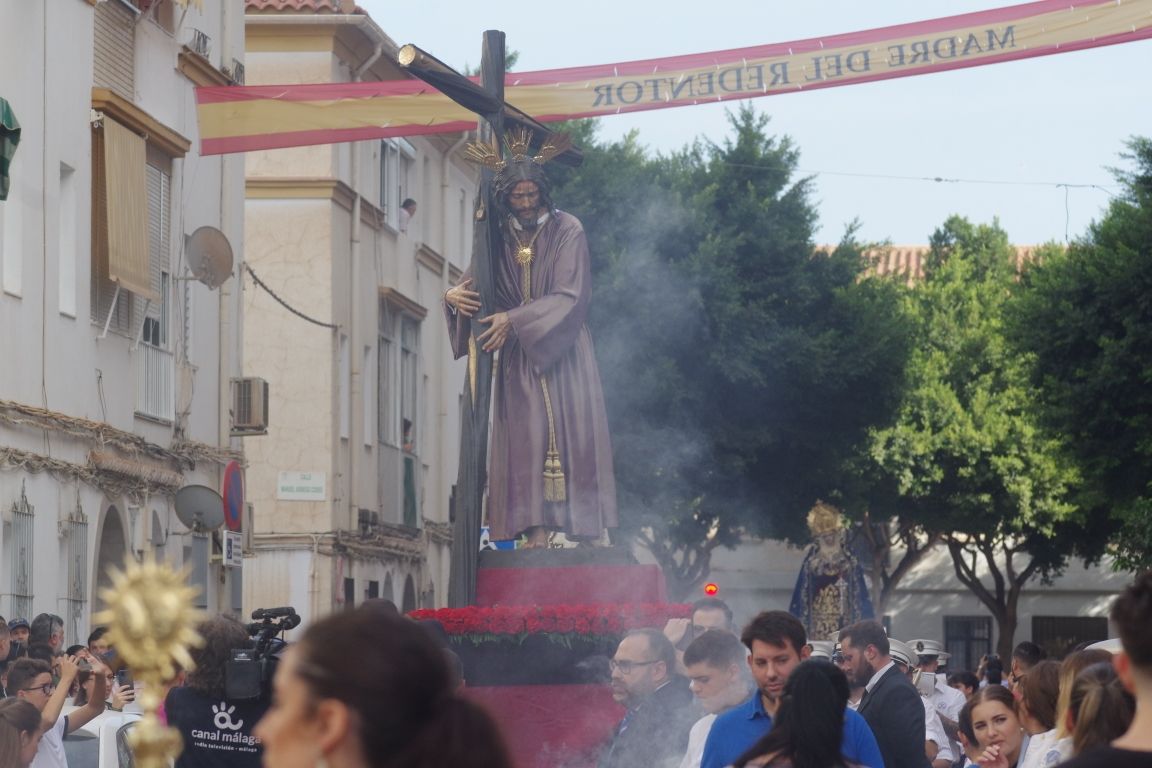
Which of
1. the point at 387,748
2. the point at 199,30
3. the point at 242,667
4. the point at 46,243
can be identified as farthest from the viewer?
the point at 199,30

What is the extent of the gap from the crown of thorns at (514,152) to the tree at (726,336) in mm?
24827

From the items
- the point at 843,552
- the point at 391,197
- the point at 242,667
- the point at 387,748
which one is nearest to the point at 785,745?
the point at 242,667

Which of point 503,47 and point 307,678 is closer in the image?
point 307,678

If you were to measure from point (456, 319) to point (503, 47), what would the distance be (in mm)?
1613

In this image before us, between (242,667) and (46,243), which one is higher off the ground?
(46,243)

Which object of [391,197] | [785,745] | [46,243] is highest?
[391,197]

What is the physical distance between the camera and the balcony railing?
22.7 meters

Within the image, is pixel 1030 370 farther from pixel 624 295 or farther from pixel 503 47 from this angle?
pixel 503 47

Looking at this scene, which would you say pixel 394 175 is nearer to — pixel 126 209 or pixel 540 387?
pixel 126 209

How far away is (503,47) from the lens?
12.8m

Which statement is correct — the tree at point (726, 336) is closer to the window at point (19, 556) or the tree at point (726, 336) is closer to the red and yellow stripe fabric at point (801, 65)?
the window at point (19, 556)

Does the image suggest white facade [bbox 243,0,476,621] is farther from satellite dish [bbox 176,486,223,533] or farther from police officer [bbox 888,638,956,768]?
police officer [bbox 888,638,956,768]

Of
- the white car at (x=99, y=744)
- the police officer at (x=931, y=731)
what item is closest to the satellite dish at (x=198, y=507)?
the police officer at (x=931, y=731)

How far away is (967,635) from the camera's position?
202 feet
